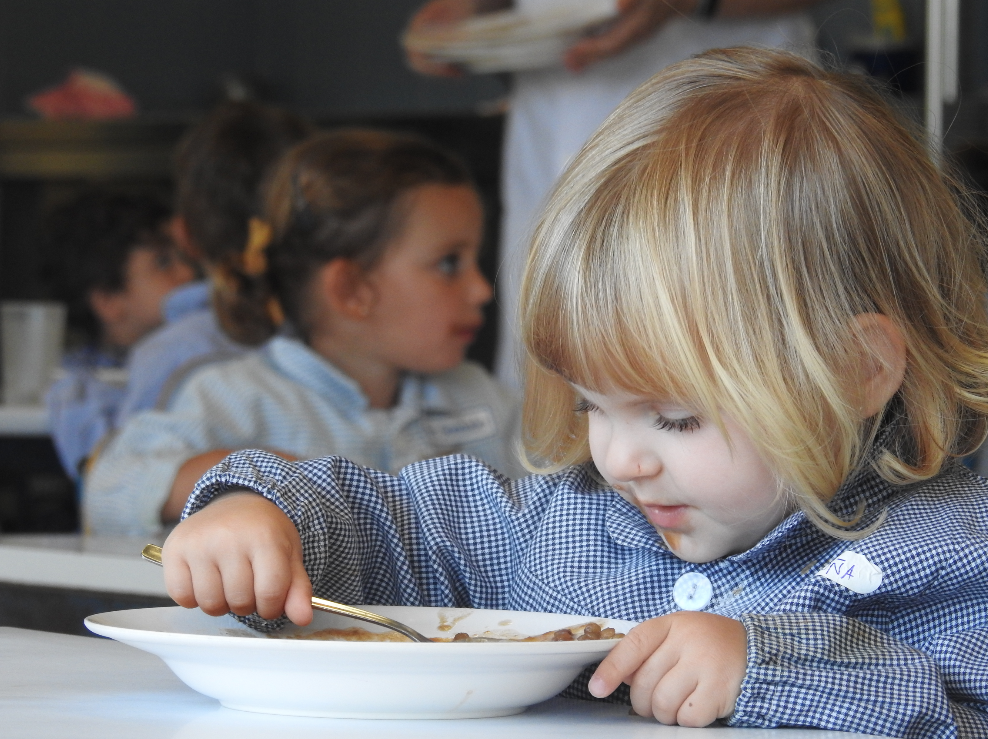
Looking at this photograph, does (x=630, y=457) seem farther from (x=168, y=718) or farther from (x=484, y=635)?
(x=168, y=718)

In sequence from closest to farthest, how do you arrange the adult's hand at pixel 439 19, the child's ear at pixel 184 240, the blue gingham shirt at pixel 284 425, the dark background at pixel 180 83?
the blue gingham shirt at pixel 284 425 < the adult's hand at pixel 439 19 < the child's ear at pixel 184 240 < the dark background at pixel 180 83

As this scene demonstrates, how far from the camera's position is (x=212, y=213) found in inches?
96.7

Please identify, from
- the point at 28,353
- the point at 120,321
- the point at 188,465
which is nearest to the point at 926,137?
the point at 188,465

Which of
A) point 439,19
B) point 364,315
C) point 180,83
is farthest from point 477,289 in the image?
point 180,83

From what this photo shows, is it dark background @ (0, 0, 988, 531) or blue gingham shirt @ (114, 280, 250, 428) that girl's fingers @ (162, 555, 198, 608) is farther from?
dark background @ (0, 0, 988, 531)

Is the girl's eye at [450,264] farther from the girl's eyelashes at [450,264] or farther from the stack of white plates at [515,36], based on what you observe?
the stack of white plates at [515,36]

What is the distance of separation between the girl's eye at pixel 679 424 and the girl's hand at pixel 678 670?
15 centimetres

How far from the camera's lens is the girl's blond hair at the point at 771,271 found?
2.62 ft

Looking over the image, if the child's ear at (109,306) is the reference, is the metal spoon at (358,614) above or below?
above

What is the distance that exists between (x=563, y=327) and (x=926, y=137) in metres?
0.37

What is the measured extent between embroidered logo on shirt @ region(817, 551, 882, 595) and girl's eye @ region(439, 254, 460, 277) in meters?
1.30

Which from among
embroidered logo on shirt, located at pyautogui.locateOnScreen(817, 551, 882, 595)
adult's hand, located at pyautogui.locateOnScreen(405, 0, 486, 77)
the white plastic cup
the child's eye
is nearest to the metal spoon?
embroidered logo on shirt, located at pyautogui.locateOnScreen(817, 551, 882, 595)

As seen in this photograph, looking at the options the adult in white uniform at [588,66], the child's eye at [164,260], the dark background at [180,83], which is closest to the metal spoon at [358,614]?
the adult in white uniform at [588,66]

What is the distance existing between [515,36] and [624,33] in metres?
0.18
